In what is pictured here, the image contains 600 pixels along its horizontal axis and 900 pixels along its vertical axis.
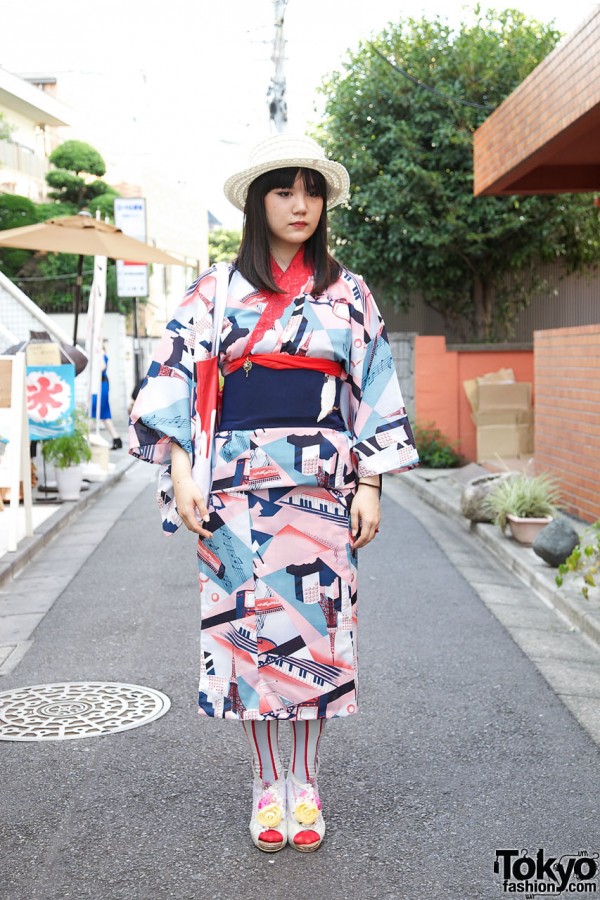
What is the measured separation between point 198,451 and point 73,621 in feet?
11.1

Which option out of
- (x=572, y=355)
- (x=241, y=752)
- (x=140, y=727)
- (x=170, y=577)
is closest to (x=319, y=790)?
(x=241, y=752)

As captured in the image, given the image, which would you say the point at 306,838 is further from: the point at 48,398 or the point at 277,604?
the point at 48,398

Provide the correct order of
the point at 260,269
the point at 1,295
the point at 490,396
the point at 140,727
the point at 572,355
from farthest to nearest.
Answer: the point at 490,396
the point at 1,295
the point at 572,355
the point at 140,727
the point at 260,269

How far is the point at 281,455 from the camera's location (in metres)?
3.14

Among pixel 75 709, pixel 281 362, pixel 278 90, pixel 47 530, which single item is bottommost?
pixel 75 709

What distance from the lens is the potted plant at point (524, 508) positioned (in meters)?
8.41

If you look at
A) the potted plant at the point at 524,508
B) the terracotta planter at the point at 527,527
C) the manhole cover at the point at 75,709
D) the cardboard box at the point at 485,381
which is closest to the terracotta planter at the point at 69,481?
the potted plant at the point at 524,508

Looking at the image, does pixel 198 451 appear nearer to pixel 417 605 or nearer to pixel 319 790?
pixel 319 790

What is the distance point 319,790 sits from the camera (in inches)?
146

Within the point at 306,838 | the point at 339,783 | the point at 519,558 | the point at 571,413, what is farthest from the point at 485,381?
the point at 306,838

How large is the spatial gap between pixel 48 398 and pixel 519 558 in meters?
4.84

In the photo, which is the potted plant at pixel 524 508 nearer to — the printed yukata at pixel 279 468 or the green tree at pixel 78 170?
the printed yukata at pixel 279 468

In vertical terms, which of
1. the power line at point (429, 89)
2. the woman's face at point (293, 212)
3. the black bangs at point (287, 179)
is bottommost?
the woman's face at point (293, 212)

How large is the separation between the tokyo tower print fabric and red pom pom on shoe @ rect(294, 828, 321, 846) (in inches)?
13.5
